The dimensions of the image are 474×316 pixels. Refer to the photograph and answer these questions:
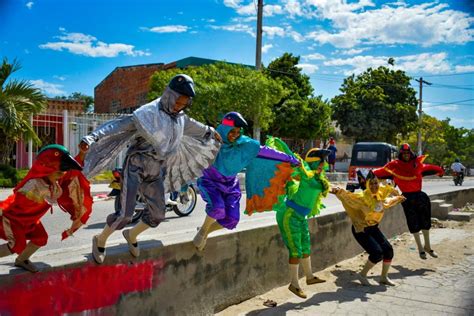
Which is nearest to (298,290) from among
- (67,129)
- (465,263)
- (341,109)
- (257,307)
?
(257,307)

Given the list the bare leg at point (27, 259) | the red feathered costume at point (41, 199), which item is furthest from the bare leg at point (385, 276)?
the bare leg at point (27, 259)

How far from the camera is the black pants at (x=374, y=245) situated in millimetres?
5934

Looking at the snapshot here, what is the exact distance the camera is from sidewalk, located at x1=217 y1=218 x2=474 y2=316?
189 inches

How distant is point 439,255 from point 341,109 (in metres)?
28.1

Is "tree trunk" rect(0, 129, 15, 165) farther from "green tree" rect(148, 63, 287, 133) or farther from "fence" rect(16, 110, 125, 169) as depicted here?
"green tree" rect(148, 63, 287, 133)

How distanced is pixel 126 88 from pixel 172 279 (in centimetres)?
3293

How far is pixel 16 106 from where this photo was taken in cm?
1455

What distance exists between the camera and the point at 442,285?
600 cm

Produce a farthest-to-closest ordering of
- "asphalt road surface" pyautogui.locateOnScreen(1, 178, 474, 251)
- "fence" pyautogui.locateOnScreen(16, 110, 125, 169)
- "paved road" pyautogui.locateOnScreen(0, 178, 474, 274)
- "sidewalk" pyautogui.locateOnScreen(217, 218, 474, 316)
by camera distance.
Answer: "fence" pyautogui.locateOnScreen(16, 110, 125, 169), "sidewalk" pyautogui.locateOnScreen(217, 218, 474, 316), "asphalt road surface" pyautogui.locateOnScreen(1, 178, 474, 251), "paved road" pyautogui.locateOnScreen(0, 178, 474, 274)

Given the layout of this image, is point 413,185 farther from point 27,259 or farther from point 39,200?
point 27,259

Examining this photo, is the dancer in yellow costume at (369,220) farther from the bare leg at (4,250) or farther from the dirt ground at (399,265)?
the bare leg at (4,250)

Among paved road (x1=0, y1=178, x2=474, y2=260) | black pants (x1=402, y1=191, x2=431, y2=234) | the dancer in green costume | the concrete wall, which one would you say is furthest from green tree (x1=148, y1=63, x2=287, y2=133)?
the dancer in green costume

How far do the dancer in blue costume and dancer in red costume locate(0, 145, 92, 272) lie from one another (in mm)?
1275

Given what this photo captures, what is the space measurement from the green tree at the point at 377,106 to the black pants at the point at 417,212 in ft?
90.0
